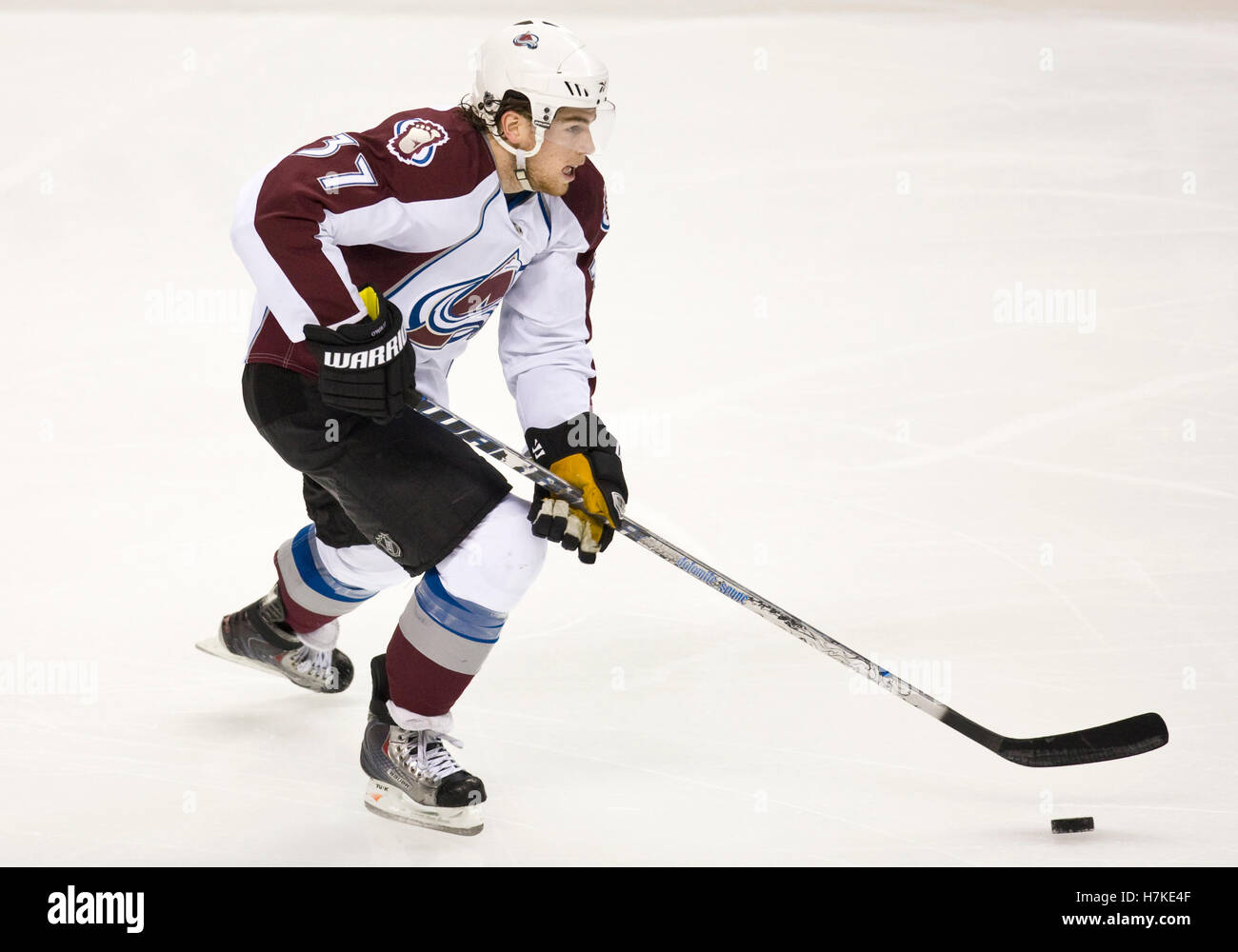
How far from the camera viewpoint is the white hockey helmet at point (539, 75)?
217 centimetres

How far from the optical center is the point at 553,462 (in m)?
2.40

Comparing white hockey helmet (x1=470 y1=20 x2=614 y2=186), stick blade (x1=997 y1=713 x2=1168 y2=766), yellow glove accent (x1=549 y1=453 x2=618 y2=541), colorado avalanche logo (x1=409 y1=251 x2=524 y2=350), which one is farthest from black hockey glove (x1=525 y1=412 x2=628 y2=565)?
stick blade (x1=997 y1=713 x2=1168 y2=766)

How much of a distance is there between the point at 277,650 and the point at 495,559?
0.81m

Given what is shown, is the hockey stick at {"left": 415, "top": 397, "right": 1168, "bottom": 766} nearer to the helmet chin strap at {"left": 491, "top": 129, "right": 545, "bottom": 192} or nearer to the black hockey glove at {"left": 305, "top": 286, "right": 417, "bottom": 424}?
the black hockey glove at {"left": 305, "top": 286, "right": 417, "bottom": 424}

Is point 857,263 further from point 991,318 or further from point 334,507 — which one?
point 334,507

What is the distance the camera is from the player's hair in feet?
7.18

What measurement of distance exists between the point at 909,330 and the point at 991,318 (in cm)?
29

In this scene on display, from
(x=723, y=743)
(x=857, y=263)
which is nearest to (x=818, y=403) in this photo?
(x=857, y=263)

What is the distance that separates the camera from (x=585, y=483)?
7.72ft

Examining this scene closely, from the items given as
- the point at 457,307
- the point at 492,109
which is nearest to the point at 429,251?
the point at 457,307

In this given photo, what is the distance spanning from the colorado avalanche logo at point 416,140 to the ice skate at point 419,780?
92 centimetres

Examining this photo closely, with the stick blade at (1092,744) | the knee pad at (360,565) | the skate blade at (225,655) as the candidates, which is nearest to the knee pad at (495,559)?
the knee pad at (360,565)

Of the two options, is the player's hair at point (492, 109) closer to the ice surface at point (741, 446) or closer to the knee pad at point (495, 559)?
the knee pad at point (495, 559)

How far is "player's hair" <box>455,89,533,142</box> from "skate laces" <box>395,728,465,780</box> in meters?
1.01
